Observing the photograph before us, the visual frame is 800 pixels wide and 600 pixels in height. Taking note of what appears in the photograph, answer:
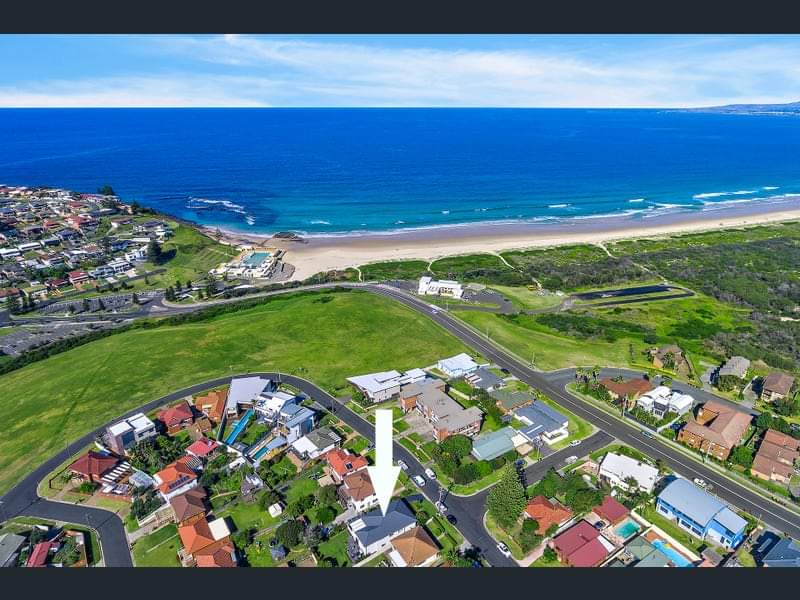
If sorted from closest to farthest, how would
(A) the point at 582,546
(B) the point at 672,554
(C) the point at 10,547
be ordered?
(A) the point at 582,546 → (B) the point at 672,554 → (C) the point at 10,547

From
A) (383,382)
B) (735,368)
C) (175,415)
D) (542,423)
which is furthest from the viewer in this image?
(735,368)

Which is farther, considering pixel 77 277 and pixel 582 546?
pixel 77 277

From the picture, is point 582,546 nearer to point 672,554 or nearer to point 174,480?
point 672,554

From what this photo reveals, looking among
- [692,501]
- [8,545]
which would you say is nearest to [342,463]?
[8,545]

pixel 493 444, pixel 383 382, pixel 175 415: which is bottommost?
pixel 175 415

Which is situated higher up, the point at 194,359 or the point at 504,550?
the point at 504,550

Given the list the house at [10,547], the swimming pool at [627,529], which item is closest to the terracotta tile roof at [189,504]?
the house at [10,547]

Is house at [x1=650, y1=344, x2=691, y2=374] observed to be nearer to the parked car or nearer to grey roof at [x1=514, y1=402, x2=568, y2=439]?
grey roof at [x1=514, y1=402, x2=568, y2=439]
